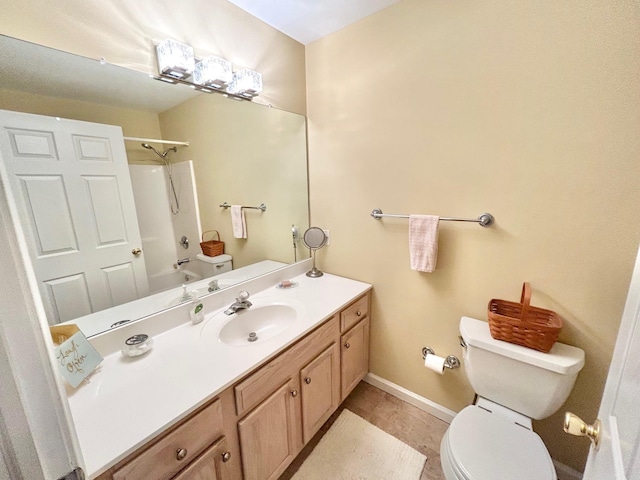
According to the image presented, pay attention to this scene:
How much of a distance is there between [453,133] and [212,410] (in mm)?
1577

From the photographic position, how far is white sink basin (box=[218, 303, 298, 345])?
51.6 inches

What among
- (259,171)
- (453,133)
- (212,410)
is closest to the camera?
(212,410)

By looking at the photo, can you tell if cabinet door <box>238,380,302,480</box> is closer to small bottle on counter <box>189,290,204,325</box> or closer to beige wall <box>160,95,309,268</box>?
small bottle on counter <box>189,290,204,325</box>

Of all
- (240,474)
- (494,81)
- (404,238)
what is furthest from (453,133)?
(240,474)

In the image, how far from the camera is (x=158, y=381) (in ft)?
2.92

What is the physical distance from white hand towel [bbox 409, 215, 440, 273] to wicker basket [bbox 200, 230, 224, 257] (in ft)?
3.56

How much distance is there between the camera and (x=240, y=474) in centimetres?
100

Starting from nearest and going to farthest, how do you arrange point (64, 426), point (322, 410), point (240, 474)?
point (64, 426) < point (240, 474) < point (322, 410)

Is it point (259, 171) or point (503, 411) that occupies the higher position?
point (259, 171)

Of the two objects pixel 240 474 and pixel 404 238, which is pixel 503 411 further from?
pixel 240 474

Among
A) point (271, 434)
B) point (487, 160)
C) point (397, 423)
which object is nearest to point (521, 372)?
point (397, 423)

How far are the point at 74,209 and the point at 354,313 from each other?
1.43 meters

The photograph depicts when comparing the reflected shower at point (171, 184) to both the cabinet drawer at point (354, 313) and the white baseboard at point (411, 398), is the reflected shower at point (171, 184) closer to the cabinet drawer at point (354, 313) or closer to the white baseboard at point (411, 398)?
the cabinet drawer at point (354, 313)

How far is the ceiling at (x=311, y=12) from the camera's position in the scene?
4.42ft
